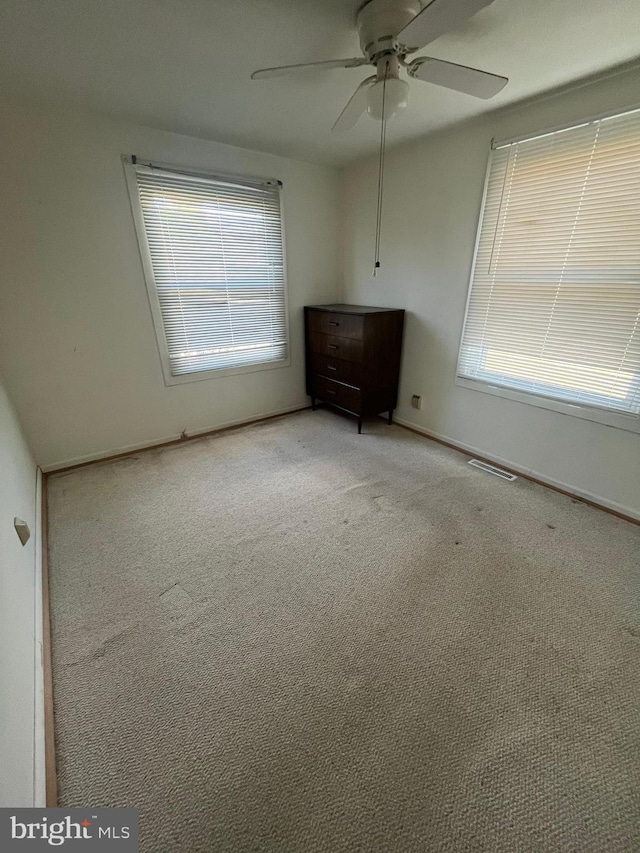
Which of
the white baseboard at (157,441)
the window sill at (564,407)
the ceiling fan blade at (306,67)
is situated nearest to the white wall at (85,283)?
the white baseboard at (157,441)

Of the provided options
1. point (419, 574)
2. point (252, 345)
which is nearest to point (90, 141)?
point (252, 345)

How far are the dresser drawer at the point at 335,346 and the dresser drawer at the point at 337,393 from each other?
0.27 metres

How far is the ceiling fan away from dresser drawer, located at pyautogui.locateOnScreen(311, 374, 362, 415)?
1901 mm

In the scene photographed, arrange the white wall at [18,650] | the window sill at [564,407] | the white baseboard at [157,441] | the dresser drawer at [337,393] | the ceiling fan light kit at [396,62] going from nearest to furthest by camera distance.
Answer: the white wall at [18,650], the ceiling fan light kit at [396,62], the window sill at [564,407], the white baseboard at [157,441], the dresser drawer at [337,393]

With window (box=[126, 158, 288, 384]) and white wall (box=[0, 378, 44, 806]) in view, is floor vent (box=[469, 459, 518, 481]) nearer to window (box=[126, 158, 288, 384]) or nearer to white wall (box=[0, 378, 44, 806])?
window (box=[126, 158, 288, 384])

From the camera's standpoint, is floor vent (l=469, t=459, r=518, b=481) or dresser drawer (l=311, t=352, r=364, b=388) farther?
dresser drawer (l=311, t=352, r=364, b=388)

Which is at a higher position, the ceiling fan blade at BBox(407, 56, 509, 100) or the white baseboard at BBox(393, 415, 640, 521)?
the ceiling fan blade at BBox(407, 56, 509, 100)

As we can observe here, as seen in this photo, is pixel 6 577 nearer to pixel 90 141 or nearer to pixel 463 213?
pixel 90 141

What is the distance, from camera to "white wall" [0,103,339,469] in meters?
2.01

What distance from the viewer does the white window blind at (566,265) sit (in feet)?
5.79

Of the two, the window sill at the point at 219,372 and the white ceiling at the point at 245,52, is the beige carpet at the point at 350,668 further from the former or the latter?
the white ceiling at the point at 245,52

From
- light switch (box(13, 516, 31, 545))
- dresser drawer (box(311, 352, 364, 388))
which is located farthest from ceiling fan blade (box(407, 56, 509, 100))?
light switch (box(13, 516, 31, 545))

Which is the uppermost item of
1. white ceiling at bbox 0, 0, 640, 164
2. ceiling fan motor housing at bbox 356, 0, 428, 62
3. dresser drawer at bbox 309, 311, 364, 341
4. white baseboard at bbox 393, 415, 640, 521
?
white ceiling at bbox 0, 0, 640, 164

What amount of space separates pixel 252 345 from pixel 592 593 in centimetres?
294
